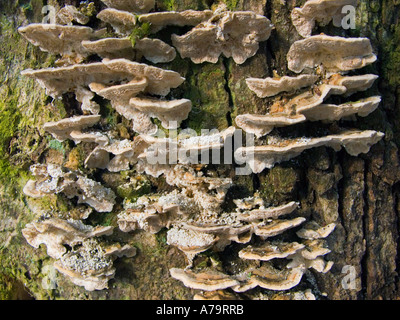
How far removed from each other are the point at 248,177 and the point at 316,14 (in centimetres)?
162

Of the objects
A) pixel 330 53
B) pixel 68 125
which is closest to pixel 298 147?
pixel 330 53

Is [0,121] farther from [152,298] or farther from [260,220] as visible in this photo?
[260,220]

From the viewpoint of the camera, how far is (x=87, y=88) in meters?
3.09

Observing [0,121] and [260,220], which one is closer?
[260,220]

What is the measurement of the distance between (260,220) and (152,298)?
1.42 meters

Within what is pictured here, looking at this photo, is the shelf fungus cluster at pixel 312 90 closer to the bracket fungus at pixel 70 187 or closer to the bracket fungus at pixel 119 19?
the bracket fungus at pixel 119 19

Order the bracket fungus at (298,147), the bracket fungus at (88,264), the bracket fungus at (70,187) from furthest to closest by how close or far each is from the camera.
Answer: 1. the bracket fungus at (88,264)
2. the bracket fungus at (70,187)
3. the bracket fungus at (298,147)

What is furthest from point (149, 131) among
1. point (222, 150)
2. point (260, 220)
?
point (260, 220)

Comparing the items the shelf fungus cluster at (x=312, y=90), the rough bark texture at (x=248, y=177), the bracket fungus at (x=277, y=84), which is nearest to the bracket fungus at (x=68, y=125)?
the rough bark texture at (x=248, y=177)

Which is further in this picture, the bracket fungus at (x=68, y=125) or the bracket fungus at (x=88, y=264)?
the bracket fungus at (x=88, y=264)

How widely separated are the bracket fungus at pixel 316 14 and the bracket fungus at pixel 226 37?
304mm

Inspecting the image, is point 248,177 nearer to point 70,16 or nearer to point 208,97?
point 208,97

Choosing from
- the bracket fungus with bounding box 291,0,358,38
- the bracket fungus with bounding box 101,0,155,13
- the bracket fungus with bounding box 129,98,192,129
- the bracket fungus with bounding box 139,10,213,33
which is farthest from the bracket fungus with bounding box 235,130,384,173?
the bracket fungus with bounding box 101,0,155,13

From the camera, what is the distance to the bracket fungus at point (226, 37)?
2.76 m
